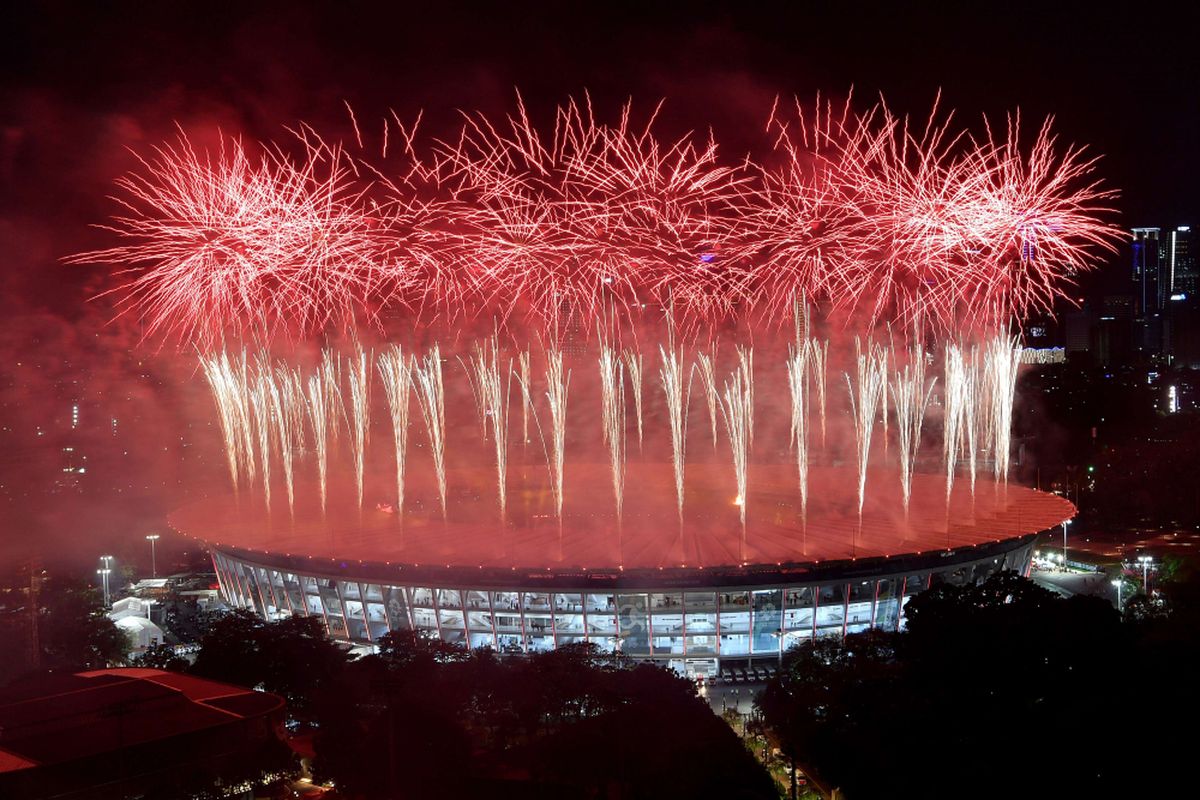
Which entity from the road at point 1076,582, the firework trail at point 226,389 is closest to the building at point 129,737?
the firework trail at point 226,389

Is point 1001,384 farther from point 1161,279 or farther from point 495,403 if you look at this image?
point 1161,279

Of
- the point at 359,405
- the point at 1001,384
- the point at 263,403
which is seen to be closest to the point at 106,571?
the point at 263,403

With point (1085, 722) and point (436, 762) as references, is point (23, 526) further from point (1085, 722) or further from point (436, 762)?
point (1085, 722)

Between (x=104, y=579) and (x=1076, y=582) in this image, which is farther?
(x=1076, y=582)

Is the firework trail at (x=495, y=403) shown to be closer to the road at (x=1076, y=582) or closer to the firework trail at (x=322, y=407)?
the firework trail at (x=322, y=407)

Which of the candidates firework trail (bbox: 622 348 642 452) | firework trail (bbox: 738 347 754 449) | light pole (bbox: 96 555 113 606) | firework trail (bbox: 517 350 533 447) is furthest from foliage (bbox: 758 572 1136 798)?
light pole (bbox: 96 555 113 606)

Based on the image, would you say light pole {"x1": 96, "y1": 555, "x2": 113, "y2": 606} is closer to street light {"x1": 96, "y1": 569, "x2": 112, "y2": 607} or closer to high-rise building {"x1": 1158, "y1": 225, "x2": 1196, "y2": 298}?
street light {"x1": 96, "y1": 569, "x2": 112, "y2": 607}
